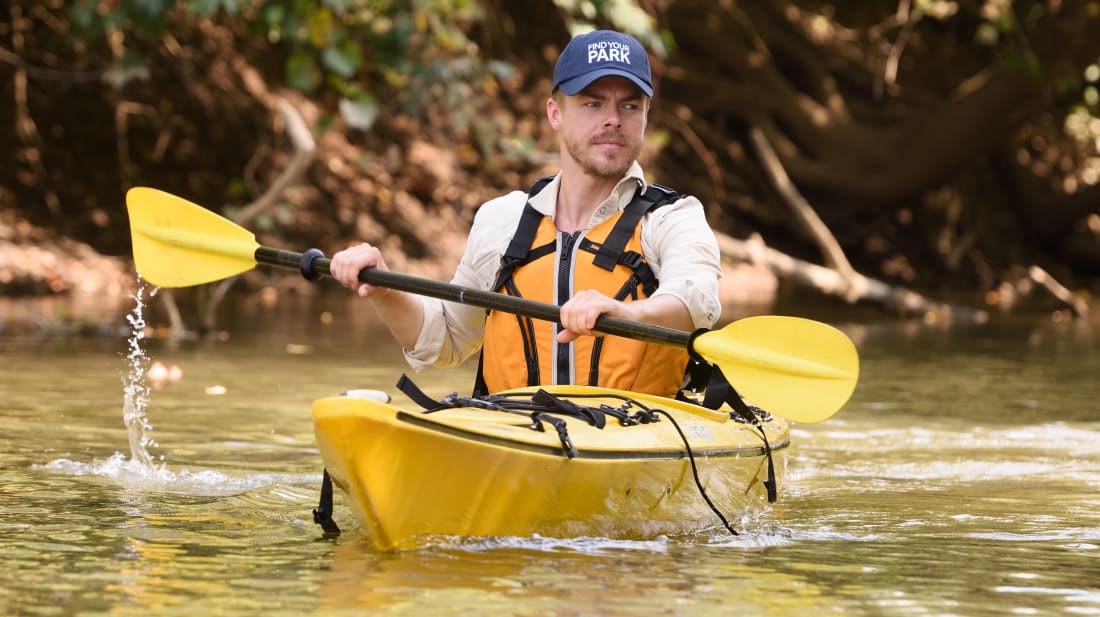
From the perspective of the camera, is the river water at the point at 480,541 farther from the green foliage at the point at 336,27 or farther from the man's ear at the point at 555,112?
the green foliage at the point at 336,27

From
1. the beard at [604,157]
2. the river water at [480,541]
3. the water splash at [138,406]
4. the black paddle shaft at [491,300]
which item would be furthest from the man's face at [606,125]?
the water splash at [138,406]

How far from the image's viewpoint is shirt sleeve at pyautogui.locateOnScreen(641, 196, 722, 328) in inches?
149

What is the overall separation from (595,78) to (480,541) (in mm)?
1167

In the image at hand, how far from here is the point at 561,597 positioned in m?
3.00

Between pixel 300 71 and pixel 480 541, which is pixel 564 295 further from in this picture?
pixel 300 71

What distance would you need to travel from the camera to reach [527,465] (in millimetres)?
3318

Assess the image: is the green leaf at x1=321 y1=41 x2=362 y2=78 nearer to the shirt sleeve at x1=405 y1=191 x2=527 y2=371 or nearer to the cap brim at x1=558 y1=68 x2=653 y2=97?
the shirt sleeve at x1=405 y1=191 x2=527 y2=371

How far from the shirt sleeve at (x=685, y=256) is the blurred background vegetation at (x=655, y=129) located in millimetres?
5817

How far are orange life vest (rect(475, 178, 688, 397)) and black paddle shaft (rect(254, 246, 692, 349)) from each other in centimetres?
15

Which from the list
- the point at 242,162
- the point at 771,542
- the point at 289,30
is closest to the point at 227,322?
the point at 289,30

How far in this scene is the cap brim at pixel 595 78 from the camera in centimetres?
382

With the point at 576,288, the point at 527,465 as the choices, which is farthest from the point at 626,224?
the point at 527,465

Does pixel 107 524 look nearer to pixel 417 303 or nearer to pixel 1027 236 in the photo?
pixel 417 303

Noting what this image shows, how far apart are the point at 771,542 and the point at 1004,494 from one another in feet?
3.80
